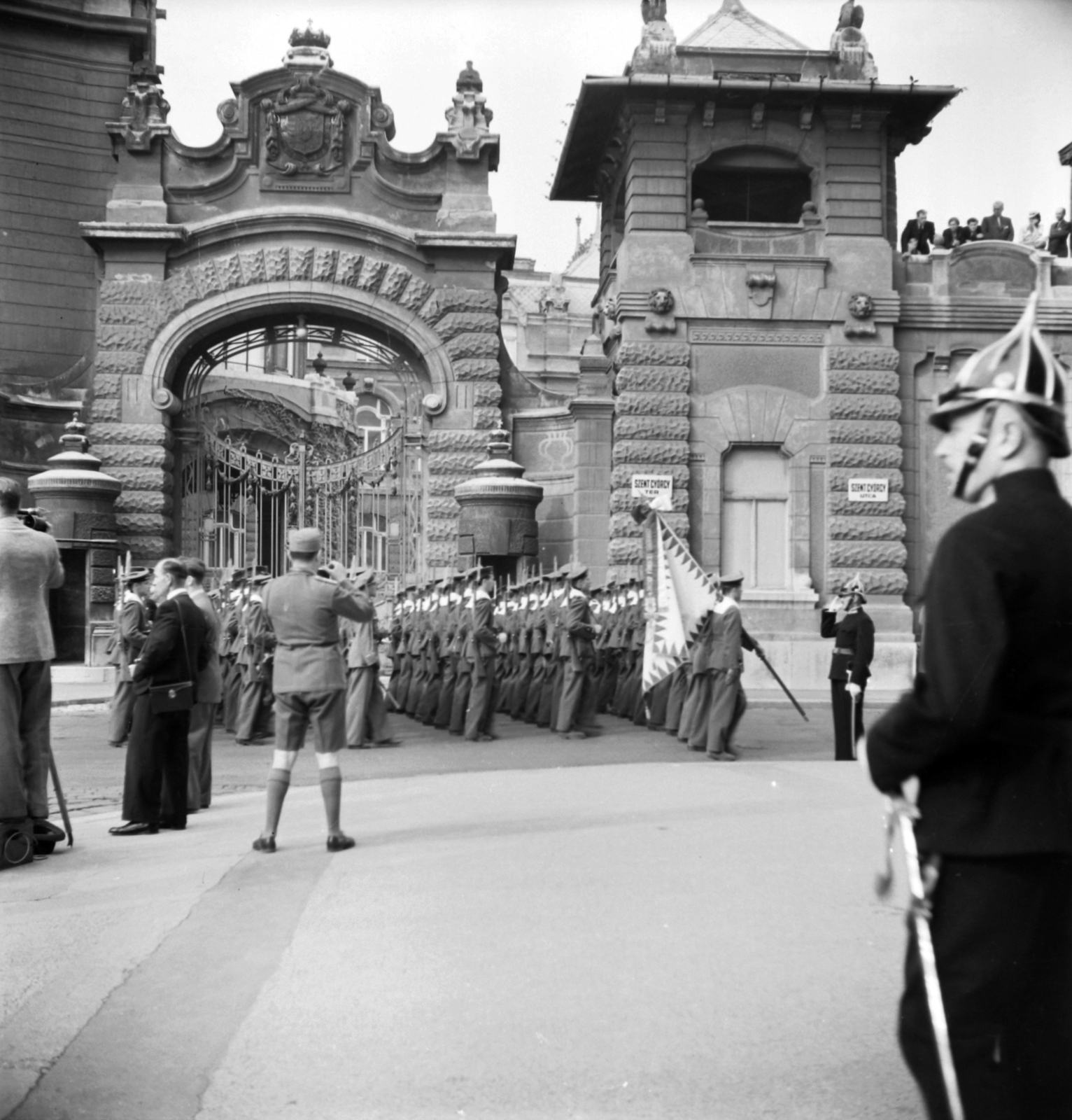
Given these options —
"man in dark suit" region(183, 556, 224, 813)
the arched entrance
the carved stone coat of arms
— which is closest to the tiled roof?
the carved stone coat of arms

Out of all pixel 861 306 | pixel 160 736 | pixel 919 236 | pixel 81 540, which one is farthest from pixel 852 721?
pixel 919 236

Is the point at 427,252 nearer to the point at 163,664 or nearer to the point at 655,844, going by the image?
the point at 163,664

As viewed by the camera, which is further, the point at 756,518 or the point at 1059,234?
the point at 1059,234

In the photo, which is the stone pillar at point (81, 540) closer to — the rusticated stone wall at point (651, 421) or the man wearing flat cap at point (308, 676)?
the rusticated stone wall at point (651, 421)

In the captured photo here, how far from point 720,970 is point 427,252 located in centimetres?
1900

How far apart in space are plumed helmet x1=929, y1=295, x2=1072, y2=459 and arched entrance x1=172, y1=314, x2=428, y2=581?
64.8 feet

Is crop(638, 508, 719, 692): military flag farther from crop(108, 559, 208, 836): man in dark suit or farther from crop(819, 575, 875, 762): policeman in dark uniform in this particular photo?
crop(108, 559, 208, 836): man in dark suit

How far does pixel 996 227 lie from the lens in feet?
82.2

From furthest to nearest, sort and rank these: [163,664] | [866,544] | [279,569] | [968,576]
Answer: [279,569] → [866,544] → [163,664] → [968,576]

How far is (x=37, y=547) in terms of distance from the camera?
8.37 meters

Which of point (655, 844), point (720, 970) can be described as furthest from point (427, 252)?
point (720, 970)

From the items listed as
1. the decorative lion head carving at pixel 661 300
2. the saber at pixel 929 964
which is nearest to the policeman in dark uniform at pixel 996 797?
the saber at pixel 929 964

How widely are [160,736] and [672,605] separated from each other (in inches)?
278

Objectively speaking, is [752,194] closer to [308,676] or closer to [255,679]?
[255,679]
